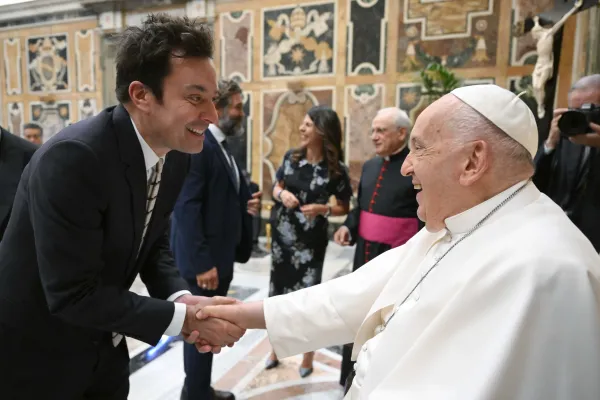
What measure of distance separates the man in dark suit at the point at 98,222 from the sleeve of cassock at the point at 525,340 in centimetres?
93

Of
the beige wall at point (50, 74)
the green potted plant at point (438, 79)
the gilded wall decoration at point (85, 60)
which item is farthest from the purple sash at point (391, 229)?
the gilded wall decoration at point (85, 60)

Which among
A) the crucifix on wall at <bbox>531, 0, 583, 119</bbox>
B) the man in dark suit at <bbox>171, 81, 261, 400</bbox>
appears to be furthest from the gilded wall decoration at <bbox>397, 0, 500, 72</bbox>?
the man in dark suit at <bbox>171, 81, 261, 400</bbox>

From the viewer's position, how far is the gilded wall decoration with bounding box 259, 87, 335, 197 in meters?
7.45

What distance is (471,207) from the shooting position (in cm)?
129

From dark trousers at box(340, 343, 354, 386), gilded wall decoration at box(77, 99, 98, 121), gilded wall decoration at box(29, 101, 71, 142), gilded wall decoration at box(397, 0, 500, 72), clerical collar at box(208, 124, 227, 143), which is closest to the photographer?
clerical collar at box(208, 124, 227, 143)

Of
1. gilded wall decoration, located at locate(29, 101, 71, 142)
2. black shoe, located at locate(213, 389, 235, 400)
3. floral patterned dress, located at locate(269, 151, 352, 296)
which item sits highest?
gilded wall decoration, located at locate(29, 101, 71, 142)

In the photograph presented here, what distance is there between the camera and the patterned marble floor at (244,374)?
294 centimetres

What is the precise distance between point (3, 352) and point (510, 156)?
5.17 ft

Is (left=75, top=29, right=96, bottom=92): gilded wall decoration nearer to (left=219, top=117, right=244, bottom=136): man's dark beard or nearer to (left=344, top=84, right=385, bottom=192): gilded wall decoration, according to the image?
(left=344, top=84, right=385, bottom=192): gilded wall decoration

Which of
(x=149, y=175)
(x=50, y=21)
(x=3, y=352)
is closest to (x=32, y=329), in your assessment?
(x=3, y=352)

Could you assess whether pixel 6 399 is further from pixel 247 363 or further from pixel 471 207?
pixel 247 363

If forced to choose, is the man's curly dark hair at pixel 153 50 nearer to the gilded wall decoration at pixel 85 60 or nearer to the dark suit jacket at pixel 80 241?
Answer: the dark suit jacket at pixel 80 241

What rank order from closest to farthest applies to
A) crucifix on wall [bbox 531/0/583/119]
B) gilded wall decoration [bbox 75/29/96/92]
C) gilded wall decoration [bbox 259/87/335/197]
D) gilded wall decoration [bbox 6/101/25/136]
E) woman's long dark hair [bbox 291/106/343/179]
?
woman's long dark hair [bbox 291/106/343/179] → crucifix on wall [bbox 531/0/583/119] → gilded wall decoration [bbox 259/87/335/197] → gilded wall decoration [bbox 75/29/96/92] → gilded wall decoration [bbox 6/101/25/136]

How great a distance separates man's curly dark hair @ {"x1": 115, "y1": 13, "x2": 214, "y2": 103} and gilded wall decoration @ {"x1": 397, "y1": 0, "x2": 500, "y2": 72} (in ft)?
19.1
